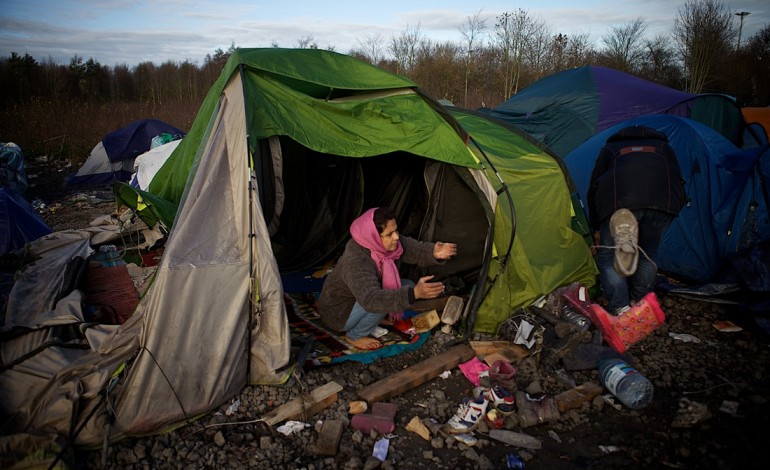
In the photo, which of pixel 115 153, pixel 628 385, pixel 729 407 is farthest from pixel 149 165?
pixel 729 407

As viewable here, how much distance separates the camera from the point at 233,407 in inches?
132

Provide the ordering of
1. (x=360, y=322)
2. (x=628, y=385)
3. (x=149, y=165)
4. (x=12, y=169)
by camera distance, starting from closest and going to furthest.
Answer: (x=628, y=385), (x=360, y=322), (x=149, y=165), (x=12, y=169)

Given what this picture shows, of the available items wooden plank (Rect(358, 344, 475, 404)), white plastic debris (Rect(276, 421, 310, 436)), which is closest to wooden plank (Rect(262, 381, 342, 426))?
white plastic debris (Rect(276, 421, 310, 436))

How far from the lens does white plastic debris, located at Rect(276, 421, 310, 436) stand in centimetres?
320

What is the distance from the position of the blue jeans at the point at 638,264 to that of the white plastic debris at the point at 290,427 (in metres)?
2.91

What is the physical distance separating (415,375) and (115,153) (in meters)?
12.1

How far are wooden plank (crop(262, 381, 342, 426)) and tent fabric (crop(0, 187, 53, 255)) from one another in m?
4.64

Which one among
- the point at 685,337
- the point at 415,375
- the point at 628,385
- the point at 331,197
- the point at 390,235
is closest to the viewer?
the point at 628,385

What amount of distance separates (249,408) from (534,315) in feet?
8.46

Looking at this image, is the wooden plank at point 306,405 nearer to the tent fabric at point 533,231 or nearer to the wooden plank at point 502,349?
the wooden plank at point 502,349

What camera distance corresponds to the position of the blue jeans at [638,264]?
13.8 feet

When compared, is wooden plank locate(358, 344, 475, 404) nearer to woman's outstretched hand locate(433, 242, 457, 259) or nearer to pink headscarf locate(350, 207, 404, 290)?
pink headscarf locate(350, 207, 404, 290)

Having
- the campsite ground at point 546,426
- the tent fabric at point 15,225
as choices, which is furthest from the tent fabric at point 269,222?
the tent fabric at point 15,225

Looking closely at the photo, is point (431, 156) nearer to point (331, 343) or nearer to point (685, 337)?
point (331, 343)
